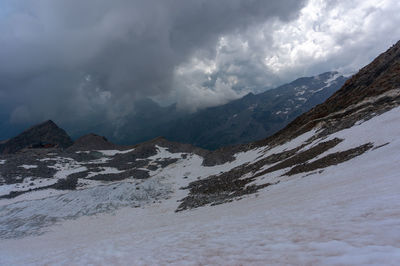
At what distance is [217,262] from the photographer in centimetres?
508

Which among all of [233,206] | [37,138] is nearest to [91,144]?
[37,138]

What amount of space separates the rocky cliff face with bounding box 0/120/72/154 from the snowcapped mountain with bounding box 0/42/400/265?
9151 centimetres

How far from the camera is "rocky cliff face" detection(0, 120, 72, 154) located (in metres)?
144

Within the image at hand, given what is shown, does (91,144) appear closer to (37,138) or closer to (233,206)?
(37,138)

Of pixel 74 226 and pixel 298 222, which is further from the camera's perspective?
pixel 74 226

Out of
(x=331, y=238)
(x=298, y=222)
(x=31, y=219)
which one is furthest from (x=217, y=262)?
(x=31, y=219)

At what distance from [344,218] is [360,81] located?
7444cm

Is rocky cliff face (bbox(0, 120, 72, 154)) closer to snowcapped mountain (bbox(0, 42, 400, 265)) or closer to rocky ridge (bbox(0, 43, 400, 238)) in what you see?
rocky ridge (bbox(0, 43, 400, 238))

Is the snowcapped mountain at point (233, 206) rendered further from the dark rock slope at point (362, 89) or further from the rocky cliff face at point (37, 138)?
the rocky cliff face at point (37, 138)

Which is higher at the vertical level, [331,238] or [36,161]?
[36,161]

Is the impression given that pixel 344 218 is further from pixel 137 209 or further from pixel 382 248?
pixel 137 209

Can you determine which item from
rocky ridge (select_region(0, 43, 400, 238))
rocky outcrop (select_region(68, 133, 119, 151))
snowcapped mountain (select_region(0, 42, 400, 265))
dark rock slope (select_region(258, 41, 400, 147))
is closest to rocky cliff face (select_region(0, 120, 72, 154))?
rocky outcrop (select_region(68, 133, 119, 151))

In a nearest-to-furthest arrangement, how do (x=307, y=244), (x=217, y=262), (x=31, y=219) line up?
(x=307, y=244) → (x=217, y=262) → (x=31, y=219)

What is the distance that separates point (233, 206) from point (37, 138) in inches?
7028
